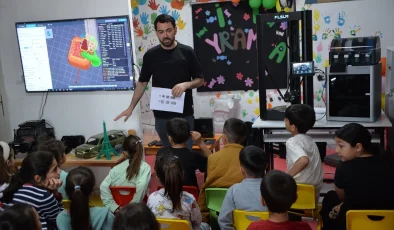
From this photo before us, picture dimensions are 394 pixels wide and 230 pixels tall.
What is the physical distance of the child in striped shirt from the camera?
2.17 m

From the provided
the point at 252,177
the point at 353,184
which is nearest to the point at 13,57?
the point at 252,177

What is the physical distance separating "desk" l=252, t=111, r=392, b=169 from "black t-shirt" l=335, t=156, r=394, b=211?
3.41ft

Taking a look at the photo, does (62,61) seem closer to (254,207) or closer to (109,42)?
(109,42)

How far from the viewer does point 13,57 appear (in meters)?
4.41

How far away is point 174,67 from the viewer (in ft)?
10.8

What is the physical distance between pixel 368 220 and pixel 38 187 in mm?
1652

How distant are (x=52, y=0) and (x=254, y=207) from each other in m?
3.09

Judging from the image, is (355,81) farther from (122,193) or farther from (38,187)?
(38,187)

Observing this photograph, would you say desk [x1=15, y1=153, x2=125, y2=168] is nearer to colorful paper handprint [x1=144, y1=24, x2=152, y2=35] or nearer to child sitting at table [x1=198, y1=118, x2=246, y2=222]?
child sitting at table [x1=198, y1=118, x2=246, y2=222]

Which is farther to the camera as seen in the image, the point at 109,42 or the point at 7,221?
the point at 109,42

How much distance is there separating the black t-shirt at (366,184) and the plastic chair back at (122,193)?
125 centimetres

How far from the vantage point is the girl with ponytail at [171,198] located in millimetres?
2180

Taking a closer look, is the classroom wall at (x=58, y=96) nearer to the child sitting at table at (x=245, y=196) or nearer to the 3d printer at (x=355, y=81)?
the 3d printer at (x=355, y=81)

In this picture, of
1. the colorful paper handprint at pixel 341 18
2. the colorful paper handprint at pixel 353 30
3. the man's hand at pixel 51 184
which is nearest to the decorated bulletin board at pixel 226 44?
the colorful paper handprint at pixel 341 18
